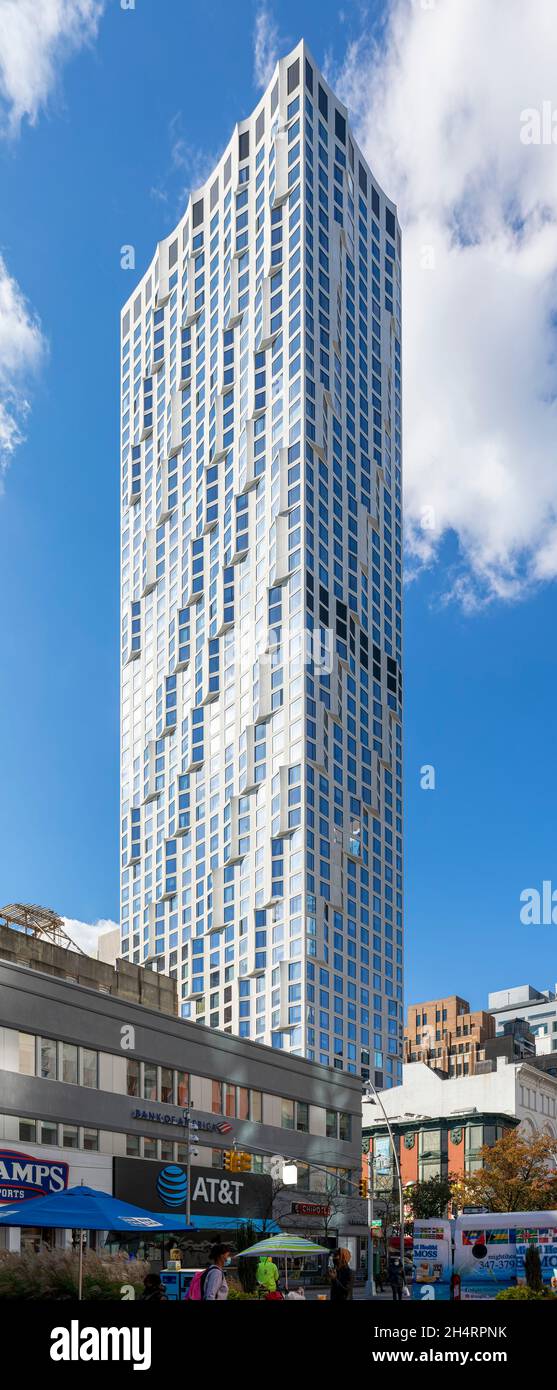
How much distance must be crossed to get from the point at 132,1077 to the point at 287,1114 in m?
19.4

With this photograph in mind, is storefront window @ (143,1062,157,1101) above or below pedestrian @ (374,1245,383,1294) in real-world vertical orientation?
above

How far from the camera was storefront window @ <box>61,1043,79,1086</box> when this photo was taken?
51844 millimetres

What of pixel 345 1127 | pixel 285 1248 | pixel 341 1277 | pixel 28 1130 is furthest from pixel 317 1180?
pixel 341 1277

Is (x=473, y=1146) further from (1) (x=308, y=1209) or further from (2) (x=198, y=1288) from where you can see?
(2) (x=198, y=1288)

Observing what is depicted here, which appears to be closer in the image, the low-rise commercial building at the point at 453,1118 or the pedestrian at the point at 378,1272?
the pedestrian at the point at 378,1272

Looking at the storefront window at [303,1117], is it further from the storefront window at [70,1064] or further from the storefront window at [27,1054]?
the storefront window at [27,1054]

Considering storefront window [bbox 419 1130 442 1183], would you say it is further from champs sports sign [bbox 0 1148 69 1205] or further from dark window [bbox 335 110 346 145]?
dark window [bbox 335 110 346 145]

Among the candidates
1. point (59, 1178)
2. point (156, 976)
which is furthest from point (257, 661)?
point (59, 1178)

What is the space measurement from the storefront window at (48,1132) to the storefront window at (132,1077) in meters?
6.61

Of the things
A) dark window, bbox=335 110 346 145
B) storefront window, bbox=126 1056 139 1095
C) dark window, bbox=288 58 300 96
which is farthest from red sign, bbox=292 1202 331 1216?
dark window, bbox=335 110 346 145

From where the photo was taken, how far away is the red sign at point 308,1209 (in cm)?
7212

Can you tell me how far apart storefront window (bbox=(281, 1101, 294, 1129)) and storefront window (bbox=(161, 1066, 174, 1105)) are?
14.3 metres

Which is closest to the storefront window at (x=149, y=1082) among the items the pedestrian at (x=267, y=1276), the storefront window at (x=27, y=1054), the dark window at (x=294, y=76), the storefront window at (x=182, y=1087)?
the storefront window at (x=182, y=1087)

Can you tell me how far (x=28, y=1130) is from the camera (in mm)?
48562
